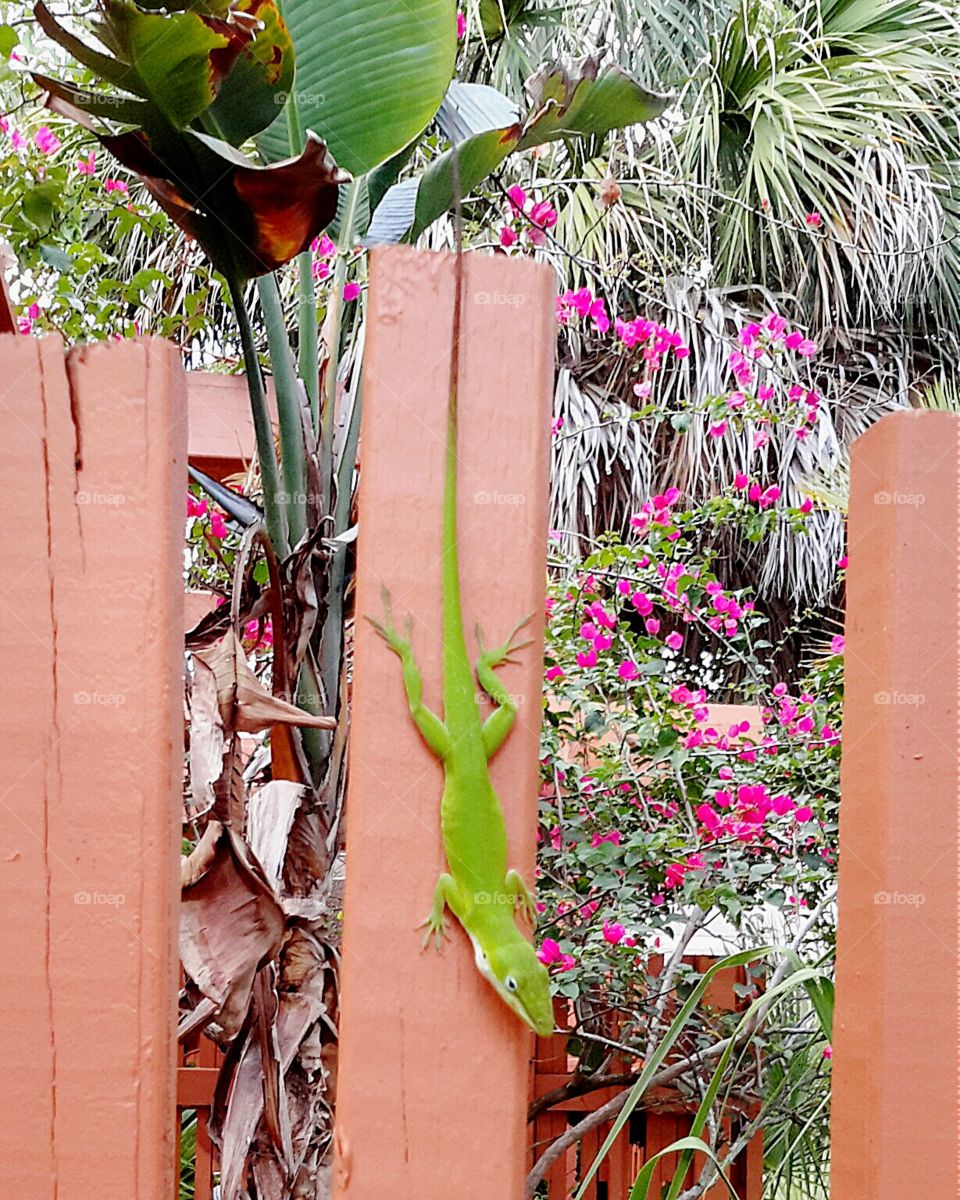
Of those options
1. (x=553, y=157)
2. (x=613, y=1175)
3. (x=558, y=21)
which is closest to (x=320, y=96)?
(x=613, y=1175)

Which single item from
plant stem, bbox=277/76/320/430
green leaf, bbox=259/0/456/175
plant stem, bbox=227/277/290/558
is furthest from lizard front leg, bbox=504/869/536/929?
green leaf, bbox=259/0/456/175

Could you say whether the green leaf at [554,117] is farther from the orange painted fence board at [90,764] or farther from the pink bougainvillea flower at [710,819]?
the pink bougainvillea flower at [710,819]

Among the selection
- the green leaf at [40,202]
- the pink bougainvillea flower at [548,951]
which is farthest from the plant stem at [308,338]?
the green leaf at [40,202]

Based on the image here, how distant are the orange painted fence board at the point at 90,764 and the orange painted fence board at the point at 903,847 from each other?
66cm

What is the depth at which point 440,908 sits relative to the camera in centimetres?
103

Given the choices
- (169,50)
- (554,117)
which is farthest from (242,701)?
(554,117)

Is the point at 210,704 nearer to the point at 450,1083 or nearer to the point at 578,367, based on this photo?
the point at 450,1083

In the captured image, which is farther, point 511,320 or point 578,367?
point 578,367

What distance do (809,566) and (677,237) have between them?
2.66 m

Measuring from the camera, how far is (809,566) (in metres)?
8.09

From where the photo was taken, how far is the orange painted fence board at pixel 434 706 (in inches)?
39.9

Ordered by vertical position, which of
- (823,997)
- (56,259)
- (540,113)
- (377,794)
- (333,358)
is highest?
(56,259)

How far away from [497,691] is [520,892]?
0.19 m

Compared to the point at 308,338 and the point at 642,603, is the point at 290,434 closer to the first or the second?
the point at 308,338
